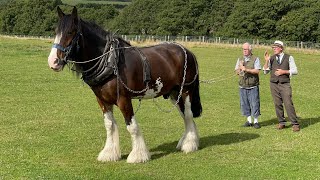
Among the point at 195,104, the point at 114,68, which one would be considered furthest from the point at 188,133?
the point at 114,68

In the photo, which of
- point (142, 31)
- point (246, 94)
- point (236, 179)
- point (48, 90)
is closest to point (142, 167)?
point (236, 179)

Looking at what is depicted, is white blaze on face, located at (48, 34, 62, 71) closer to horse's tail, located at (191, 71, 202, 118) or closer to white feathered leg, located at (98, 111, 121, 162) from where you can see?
white feathered leg, located at (98, 111, 121, 162)

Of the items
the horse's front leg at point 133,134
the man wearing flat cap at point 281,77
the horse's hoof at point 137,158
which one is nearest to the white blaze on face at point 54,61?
the horse's front leg at point 133,134

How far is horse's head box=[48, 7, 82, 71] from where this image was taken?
7887 millimetres

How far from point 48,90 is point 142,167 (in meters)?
12.5

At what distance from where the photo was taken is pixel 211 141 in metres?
11.1

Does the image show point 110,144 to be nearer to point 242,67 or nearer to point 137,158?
point 137,158

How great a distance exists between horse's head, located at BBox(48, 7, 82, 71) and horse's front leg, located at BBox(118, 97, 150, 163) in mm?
1386

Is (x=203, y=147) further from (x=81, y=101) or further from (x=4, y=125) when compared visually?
(x=81, y=101)

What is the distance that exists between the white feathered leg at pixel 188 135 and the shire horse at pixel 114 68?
0.02 m

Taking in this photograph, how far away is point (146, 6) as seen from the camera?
11862 cm

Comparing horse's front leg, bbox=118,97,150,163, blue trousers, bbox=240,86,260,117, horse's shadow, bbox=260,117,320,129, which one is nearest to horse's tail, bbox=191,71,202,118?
horse's front leg, bbox=118,97,150,163

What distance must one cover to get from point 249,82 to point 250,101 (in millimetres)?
578

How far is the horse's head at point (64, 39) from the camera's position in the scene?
7.89 m
